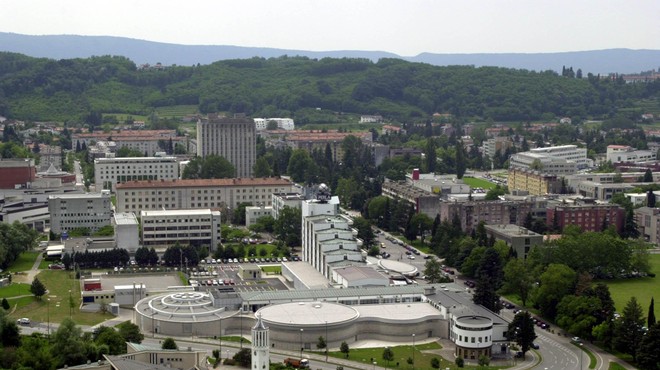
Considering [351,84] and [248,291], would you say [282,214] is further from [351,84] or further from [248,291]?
[351,84]

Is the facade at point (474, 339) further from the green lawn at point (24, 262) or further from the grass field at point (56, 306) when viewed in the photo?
the green lawn at point (24, 262)

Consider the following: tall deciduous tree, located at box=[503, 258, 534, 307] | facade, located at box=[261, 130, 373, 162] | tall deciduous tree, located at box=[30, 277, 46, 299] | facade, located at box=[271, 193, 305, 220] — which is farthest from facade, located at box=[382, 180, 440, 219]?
tall deciduous tree, located at box=[30, 277, 46, 299]

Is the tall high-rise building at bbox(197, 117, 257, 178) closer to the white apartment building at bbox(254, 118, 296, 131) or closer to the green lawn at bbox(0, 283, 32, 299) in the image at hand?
the white apartment building at bbox(254, 118, 296, 131)

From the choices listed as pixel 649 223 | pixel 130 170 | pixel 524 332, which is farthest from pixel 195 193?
pixel 524 332

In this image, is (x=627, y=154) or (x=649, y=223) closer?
(x=649, y=223)

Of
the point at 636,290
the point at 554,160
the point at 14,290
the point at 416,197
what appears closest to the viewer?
the point at 14,290

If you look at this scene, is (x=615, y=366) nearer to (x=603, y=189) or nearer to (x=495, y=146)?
(x=603, y=189)

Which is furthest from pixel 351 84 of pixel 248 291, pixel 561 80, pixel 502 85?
pixel 248 291
